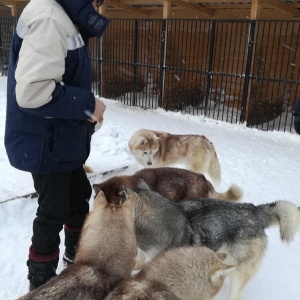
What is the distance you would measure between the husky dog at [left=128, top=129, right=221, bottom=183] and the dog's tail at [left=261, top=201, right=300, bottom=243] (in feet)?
6.92

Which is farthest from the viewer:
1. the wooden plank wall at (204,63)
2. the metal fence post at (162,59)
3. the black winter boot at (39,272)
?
the wooden plank wall at (204,63)

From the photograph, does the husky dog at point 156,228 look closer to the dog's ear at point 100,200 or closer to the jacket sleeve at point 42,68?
the dog's ear at point 100,200

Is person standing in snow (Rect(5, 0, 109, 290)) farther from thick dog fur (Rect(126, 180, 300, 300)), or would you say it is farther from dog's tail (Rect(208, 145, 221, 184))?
dog's tail (Rect(208, 145, 221, 184))

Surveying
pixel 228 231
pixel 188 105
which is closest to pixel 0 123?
pixel 228 231

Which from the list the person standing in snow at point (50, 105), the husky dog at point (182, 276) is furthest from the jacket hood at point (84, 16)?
the husky dog at point (182, 276)

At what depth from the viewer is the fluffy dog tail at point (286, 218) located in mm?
2594

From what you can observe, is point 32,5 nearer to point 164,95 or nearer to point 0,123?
point 0,123

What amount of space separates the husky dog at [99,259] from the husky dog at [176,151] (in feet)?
8.89

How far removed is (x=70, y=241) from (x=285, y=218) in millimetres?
1718

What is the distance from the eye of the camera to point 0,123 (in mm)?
6340

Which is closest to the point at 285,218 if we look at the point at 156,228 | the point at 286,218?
the point at 286,218

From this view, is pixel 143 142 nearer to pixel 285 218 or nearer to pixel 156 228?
pixel 156 228

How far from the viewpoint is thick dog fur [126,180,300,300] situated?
2.57 meters

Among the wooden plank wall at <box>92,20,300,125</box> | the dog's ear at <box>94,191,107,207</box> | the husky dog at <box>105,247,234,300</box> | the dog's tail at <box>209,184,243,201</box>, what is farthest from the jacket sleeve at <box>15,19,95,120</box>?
the wooden plank wall at <box>92,20,300,125</box>
